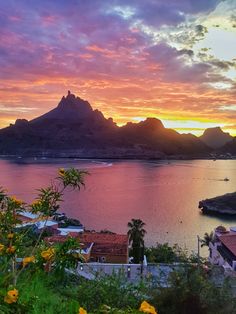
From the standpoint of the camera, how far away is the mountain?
16612 cm

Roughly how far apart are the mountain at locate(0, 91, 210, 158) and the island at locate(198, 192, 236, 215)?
10953 cm

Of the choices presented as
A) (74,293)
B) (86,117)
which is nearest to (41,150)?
(86,117)

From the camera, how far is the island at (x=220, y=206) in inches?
1918

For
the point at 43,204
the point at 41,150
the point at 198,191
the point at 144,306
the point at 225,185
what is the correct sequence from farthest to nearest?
1. the point at 41,150
2. the point at 225,185
3. the point at 198,191
4. the point at 43,204
5. the point at 144,306

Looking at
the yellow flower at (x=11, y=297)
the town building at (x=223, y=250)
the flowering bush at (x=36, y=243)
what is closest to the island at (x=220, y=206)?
the town building at (x=223, y=250)

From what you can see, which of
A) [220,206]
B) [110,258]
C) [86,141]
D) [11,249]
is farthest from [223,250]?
[86,141]

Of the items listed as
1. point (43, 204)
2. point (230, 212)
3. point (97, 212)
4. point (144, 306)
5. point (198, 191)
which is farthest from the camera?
point (198, 191)

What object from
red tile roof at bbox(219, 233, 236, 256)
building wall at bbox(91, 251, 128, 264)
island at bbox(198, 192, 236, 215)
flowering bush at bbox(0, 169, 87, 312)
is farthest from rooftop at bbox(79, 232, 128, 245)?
island at bbox(198, 192, 236, 215)

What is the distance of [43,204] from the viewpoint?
4047mm

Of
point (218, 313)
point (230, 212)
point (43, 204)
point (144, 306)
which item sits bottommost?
point (230, 212)

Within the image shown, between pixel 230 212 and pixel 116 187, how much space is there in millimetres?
23676

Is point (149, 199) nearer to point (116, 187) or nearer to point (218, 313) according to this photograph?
point (116, 187)

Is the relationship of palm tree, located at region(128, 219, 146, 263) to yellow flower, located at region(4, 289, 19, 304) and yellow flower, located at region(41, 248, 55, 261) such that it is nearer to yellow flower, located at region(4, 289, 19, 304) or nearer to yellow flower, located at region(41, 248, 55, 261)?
yellow flower, located at region(41, 248, 55, 261)

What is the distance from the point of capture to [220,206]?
49.7 m
